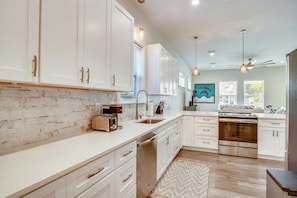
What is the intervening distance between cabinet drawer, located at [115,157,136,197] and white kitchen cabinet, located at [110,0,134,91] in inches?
33.5

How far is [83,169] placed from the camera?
100 centimetres

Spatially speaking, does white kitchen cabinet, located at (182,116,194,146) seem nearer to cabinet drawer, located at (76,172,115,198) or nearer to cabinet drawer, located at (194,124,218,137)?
cabinet drawer, located at (194,124,218,137)

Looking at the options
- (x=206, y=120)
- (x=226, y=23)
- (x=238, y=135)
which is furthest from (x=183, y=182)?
(x=226, y=23)

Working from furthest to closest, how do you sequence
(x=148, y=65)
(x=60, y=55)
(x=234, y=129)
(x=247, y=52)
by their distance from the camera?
(x=247, y=52) < (x=234, y=129) < (x=148, y=65) < (x=60, y=55)

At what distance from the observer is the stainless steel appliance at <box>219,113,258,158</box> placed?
3535mm

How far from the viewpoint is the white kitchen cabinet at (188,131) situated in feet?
13.3

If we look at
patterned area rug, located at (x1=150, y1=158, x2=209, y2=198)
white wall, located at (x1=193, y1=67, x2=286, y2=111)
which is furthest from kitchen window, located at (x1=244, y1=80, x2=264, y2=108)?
patterned area rug, located at (x1=150, y1=158, x2=209, y2=198)

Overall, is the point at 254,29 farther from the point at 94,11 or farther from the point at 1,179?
the point at 1,179

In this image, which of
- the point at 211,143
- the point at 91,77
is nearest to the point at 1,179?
the point at 91,77

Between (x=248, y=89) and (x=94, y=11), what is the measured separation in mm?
9171

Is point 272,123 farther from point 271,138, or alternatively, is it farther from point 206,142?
point 206,142

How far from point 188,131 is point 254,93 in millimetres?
6430

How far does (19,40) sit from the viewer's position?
0.94 m

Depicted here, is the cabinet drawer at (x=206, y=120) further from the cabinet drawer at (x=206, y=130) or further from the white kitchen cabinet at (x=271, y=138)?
the white kitchen cabinet at (x=271, y=138)
